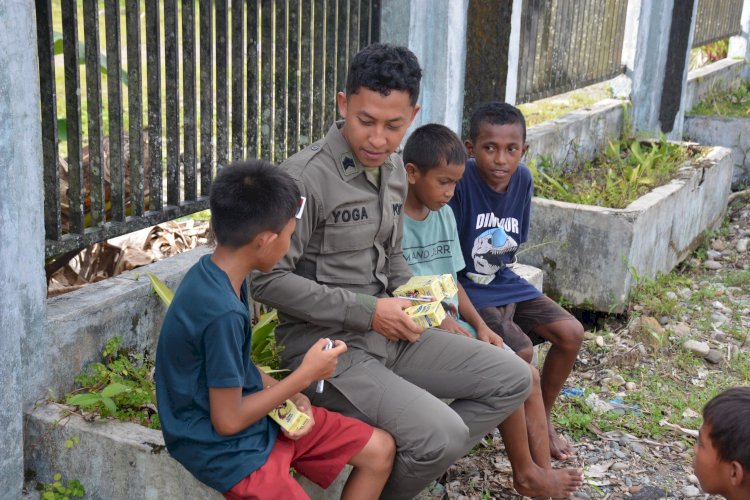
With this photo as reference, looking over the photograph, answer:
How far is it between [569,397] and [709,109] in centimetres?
684

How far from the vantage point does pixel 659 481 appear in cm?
383

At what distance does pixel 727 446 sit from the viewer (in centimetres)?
249

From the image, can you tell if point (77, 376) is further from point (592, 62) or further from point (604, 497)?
point (592, 62)

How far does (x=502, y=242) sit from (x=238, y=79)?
1370 millimetres

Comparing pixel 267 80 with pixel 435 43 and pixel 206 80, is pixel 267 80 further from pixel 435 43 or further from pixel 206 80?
pixel 435 43

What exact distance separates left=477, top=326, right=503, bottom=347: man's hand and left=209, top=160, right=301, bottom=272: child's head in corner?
129 centimetres

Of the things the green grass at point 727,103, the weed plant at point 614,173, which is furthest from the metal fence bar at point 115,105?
the green grass at point 727,103

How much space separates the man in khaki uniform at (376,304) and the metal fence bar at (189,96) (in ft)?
2.82

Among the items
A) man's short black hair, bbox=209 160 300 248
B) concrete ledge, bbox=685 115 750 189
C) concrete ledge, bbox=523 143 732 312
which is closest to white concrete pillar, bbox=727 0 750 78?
concrete ledge, bbox=685 115 750 189

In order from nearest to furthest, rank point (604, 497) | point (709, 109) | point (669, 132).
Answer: point (604, 497) < point (669, 132) < point (709, 109)

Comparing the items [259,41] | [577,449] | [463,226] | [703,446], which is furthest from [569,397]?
[259,41]

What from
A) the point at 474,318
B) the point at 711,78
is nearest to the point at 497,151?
the point at 474,318

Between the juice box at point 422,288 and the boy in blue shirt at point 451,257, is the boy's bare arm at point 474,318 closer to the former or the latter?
the boy in blue shirt at point 451,257

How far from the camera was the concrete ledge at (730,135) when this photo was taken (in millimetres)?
9422
